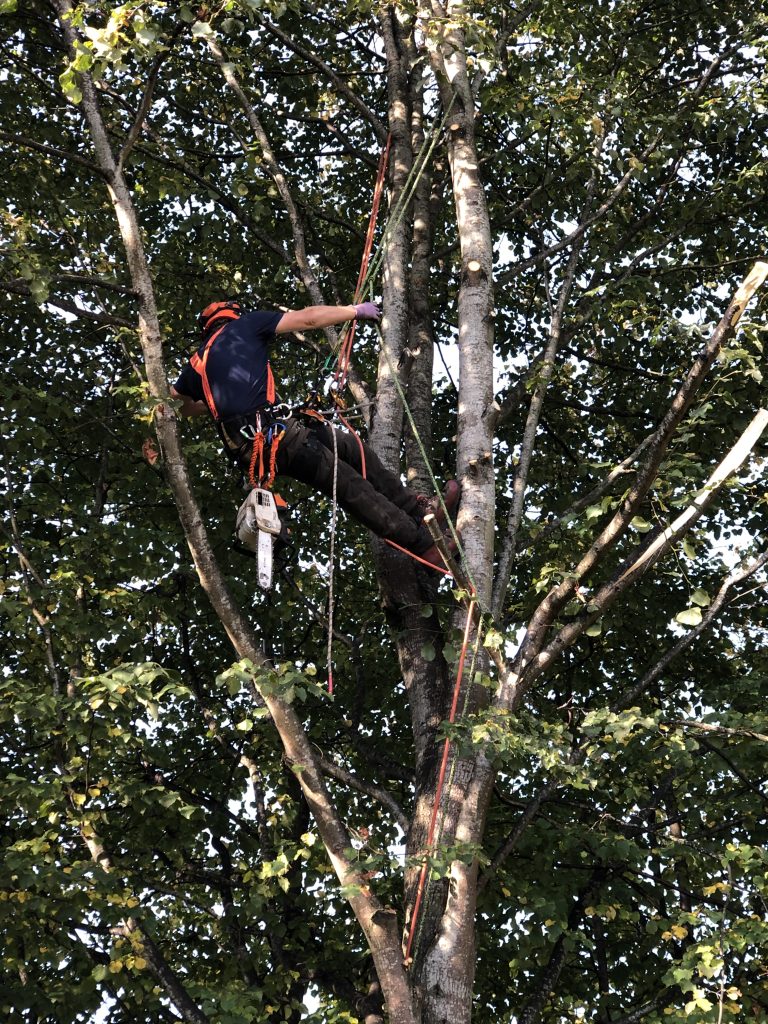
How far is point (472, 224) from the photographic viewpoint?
6.47 m

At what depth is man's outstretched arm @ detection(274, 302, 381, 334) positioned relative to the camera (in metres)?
5.63

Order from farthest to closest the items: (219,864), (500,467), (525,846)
Result: (500,467)
(219,864)
(525,846)

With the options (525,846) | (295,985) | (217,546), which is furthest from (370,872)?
(217,546)

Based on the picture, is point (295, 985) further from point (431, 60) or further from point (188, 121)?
point (188, 121)

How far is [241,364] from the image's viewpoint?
5844 millimetres

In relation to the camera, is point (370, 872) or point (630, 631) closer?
point (370, 872)

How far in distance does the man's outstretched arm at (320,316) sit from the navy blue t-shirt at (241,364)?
100mm

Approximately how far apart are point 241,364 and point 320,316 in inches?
19.2

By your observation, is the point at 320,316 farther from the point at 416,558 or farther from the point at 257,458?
the point at 416,558

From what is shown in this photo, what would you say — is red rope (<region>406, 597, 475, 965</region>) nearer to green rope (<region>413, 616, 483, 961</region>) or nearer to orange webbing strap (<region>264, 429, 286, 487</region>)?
green rope (<region>413, 616, 483, 961</region>)

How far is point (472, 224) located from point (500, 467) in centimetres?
343

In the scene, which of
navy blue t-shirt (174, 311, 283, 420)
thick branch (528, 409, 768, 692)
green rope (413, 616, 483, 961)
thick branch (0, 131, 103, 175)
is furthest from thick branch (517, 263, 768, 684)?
thick branch (0, 131, 103, 175)

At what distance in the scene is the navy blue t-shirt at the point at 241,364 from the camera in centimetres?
582

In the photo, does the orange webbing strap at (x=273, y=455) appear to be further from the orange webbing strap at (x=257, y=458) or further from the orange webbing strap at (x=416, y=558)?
the orange webbing strap at (x=416, y=558)
